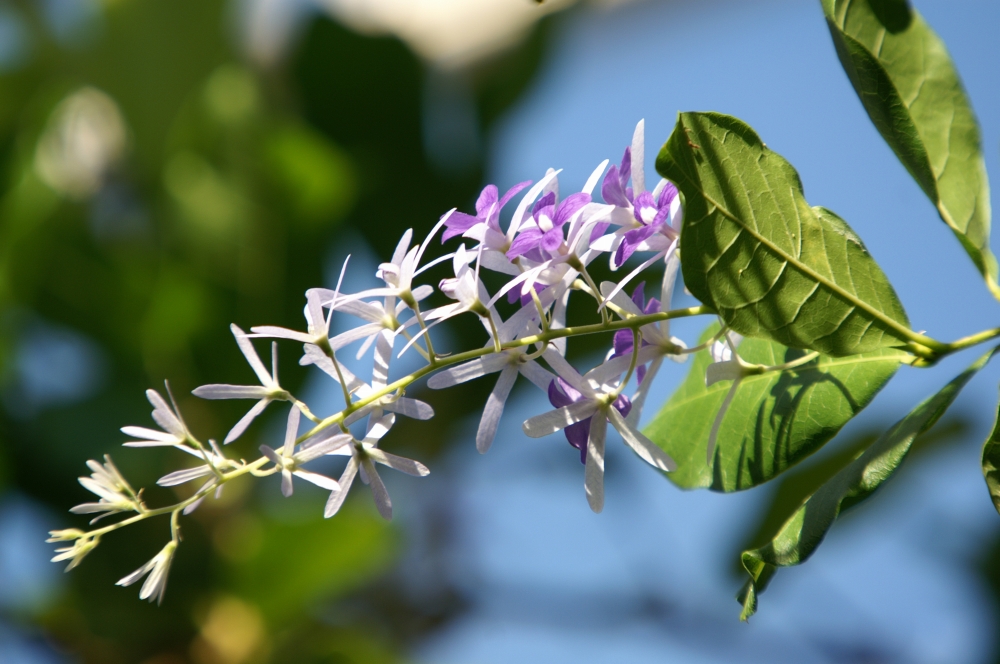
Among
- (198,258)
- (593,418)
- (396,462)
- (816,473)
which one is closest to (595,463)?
(593,418)

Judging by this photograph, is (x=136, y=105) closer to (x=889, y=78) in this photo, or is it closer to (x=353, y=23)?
(x=353, y=23)

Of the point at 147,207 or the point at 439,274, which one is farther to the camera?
the point at 147,207

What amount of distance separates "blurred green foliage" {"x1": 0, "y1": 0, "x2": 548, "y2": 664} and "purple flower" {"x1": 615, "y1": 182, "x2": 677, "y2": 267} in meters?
1.46

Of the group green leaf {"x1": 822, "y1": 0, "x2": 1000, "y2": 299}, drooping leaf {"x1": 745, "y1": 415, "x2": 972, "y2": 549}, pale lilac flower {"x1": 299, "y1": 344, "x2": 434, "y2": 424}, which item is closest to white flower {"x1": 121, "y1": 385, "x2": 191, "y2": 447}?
pale lilac flower {"x1": 299, "y1": 344, "x2": 434, "y2": 424}

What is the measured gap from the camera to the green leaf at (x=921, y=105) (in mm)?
578

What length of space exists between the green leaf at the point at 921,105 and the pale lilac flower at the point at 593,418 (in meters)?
0.26

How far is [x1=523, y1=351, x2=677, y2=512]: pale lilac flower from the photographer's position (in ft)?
2.00

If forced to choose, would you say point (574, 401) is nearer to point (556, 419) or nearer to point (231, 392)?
point (556, 419)

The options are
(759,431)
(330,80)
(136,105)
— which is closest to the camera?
(759,431)

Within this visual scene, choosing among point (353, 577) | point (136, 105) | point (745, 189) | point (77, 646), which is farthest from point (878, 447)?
point (136, 105)

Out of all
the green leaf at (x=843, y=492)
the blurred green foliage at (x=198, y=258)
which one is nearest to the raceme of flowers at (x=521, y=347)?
the green leaf at (x=843, y=492)

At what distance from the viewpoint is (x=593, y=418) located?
619 mm

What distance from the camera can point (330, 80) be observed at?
265 cm

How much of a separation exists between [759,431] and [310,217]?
6.18ft
